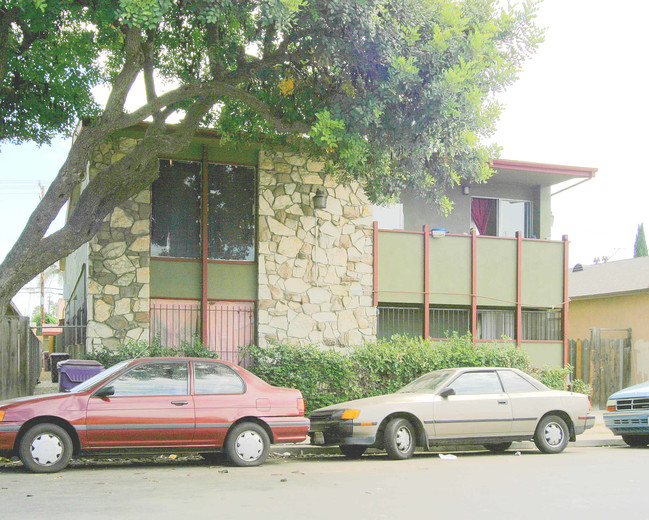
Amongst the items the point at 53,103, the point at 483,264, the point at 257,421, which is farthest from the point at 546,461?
the point at 53,103

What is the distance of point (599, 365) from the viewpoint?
21938mm

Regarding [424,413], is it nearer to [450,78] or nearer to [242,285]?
[450,78]

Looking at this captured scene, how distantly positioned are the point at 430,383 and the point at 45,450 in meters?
6.00

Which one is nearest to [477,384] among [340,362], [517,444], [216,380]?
[517,444]

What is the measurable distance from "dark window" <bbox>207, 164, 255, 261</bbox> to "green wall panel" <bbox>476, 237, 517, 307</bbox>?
232 inches

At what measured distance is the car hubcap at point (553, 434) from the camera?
13.1 metres

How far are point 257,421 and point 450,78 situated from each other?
5587mm

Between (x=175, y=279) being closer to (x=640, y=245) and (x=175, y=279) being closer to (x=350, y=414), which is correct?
(x=350, y=414)

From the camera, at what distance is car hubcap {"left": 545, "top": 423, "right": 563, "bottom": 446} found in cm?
1305

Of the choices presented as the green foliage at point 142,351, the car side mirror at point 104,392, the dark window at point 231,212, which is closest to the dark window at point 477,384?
the car side mirror at point 104,392

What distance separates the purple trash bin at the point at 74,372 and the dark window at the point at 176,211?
4451 millimetres

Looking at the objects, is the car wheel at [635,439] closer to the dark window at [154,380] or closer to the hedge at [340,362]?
the hedge at [340,362]

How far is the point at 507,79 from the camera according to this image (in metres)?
12.7

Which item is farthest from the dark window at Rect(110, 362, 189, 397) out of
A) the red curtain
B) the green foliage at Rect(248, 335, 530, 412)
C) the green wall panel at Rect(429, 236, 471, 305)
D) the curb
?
the red curtain
